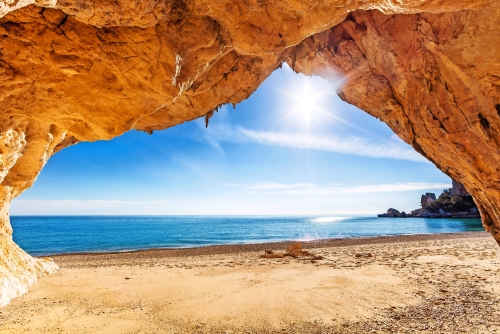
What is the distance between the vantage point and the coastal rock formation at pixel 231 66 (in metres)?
3.74

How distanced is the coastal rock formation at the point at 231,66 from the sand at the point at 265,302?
→ 1.63 metres

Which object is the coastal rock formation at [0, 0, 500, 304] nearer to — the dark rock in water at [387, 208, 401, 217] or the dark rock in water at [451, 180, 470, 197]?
the dark rock in water at [451, 180, 470, 197]

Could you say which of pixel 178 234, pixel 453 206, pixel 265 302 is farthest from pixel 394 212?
pixel 265 302

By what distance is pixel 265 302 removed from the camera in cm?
631

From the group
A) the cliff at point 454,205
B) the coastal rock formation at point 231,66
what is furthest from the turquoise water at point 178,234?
the coastal rock formation at point 231,66

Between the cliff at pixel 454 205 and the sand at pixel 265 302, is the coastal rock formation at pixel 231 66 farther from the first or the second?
the cliff at pixel 454 205

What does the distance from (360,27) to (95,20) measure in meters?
6.08

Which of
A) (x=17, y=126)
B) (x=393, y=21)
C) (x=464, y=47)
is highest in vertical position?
(x=393, y=21)

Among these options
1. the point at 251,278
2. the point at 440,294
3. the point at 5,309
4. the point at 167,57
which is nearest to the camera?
the point at 167,57

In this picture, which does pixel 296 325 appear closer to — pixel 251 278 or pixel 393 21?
pixel 251 278

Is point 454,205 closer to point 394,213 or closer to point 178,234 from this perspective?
point 394,213

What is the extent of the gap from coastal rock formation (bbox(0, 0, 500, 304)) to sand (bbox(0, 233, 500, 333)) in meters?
1.63

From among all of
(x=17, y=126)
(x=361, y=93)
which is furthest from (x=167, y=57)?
(x=361, y=93)

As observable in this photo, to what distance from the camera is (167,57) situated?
14.0 ft
